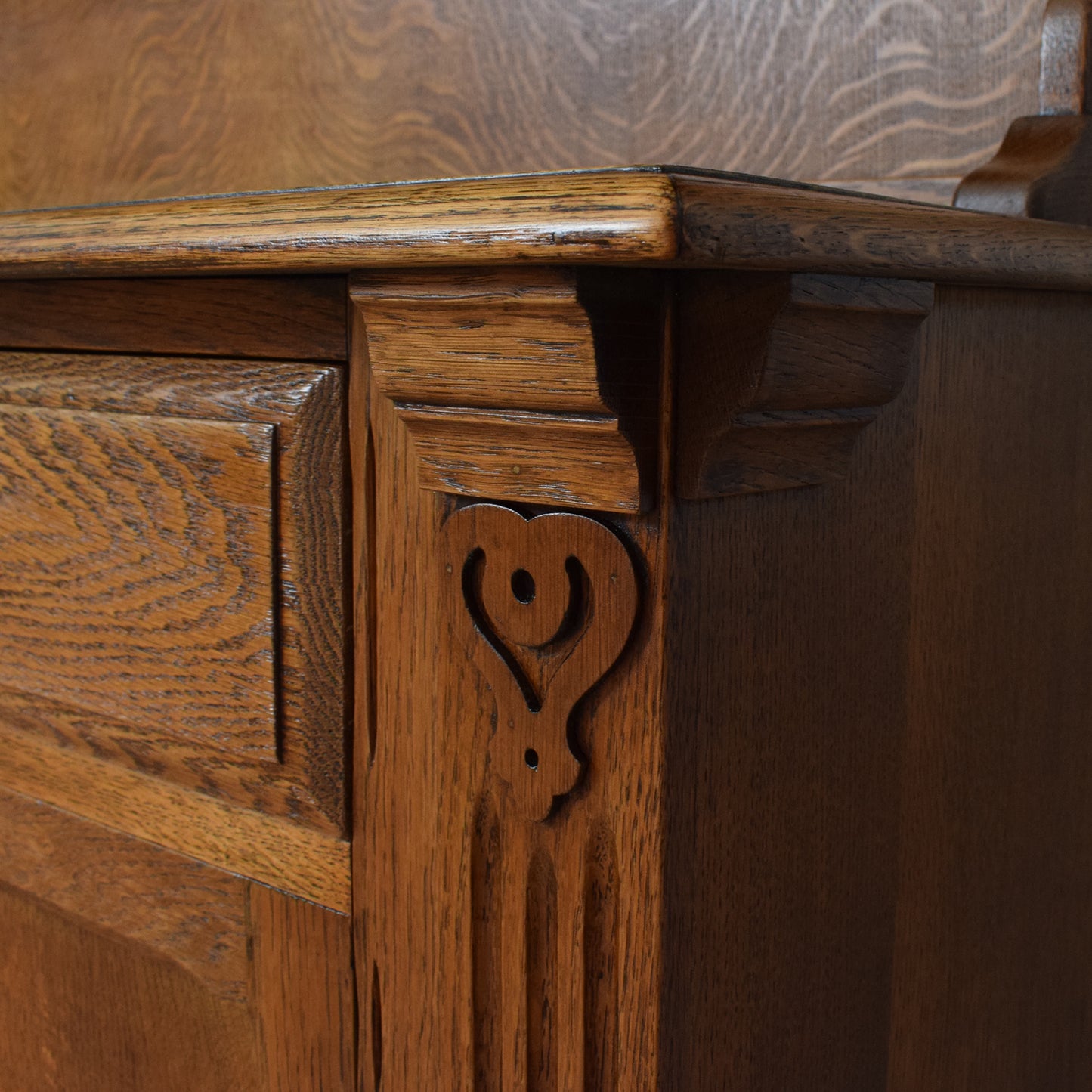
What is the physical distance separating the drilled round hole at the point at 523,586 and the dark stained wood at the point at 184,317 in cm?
11

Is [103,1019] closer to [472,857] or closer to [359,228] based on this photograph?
[472,857]

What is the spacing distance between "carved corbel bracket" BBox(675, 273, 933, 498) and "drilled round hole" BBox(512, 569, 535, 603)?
62 millimetres

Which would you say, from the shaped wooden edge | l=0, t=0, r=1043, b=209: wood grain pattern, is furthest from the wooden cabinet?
l=0, t=0, r=1043, b=209: wood grain pattern

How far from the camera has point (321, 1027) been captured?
1.66 ft

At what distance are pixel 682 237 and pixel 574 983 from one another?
0.24 metres

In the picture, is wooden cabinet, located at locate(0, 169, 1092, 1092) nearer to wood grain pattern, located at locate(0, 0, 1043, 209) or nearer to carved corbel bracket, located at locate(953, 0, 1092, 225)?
carved corbel bracket, located at locate(953, 0, 1092, 225)

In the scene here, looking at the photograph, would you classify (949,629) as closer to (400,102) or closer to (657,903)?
(657,903)

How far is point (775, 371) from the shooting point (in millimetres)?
366

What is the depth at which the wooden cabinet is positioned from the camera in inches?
14.5

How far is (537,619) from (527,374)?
0.26ft

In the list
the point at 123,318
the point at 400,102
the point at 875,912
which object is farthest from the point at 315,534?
the point at 400,102

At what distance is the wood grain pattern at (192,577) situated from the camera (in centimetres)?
47

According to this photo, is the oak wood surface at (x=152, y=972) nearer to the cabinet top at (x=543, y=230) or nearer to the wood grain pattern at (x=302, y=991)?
the wood grain pattern at (x=302, y=991)

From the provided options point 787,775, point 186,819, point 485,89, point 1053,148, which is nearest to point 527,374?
point 787,775
